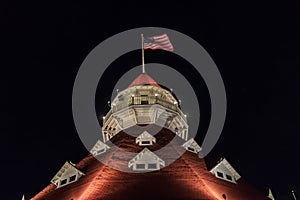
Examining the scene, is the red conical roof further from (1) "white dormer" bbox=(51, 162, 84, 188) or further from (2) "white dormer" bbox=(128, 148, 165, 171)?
(2) "white dormer" bbox=(128, 148, 165, 171)

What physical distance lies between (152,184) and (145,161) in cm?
306

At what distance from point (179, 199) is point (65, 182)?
1168 centimetres

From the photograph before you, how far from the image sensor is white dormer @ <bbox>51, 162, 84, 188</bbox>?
37.0 metres

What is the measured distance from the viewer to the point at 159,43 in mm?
46219

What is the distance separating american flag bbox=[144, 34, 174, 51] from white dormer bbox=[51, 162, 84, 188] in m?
15.5

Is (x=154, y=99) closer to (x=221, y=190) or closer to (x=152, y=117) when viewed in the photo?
(x=152, y=117)

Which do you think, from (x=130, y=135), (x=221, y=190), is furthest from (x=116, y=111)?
(x=221, y=190)

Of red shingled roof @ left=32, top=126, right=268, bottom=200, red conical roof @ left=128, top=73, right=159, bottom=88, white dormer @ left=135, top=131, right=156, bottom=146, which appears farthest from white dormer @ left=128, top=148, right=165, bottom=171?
red conical roof @ left=128, top=73, right=159, bottom=88

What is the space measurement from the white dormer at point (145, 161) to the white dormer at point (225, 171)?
16.1ft

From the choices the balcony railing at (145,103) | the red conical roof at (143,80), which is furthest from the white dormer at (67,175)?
the red conical roof at (143,80)

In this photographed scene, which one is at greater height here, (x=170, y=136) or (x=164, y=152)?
(x=170, y=136)

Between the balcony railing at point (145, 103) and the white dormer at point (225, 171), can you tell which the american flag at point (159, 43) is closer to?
the balcony railing at point (145, 103)

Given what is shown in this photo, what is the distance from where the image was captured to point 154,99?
4672 centimetres

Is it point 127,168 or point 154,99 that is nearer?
point 127,168
